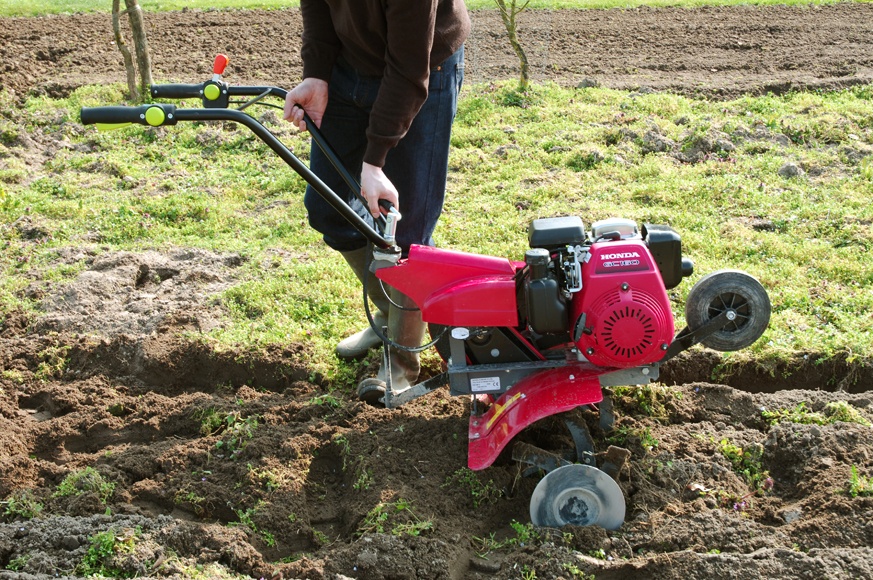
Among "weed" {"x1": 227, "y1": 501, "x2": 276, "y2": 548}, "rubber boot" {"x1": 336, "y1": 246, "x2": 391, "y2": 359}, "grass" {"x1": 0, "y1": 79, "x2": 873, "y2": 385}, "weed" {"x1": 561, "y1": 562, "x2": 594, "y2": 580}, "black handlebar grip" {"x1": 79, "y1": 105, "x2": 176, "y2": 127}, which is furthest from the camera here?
"grass" {"x1": 0, "y1": 79, "x2": 873, "y2": 385}

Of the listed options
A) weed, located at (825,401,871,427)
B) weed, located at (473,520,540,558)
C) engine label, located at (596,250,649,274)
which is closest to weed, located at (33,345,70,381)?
weed, located at (473,520,540,558)

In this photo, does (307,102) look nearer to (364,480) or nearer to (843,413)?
(364,480)

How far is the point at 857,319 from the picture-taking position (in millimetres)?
4203

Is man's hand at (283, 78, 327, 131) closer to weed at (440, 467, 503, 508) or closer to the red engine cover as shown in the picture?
the red engine cover

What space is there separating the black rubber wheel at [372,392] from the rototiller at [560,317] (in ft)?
2.23


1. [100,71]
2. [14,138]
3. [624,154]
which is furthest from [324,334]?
[100,71]

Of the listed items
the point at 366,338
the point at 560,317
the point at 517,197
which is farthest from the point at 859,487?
the point at 517,197

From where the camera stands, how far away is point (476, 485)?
324 centimetres

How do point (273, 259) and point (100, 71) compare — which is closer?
point (273, 259)

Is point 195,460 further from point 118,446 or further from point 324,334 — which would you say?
point 324,334

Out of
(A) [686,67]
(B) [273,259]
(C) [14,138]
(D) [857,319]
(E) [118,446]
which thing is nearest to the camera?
(E) [118,446]

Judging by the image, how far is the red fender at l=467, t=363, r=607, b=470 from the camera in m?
2.95

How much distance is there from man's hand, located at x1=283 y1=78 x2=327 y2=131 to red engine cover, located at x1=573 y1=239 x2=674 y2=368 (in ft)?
4.06

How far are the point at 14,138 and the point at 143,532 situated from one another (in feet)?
16.9
